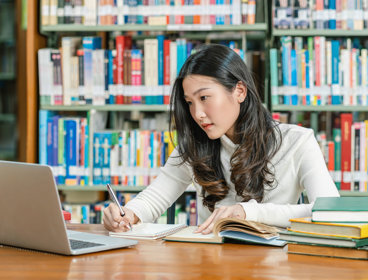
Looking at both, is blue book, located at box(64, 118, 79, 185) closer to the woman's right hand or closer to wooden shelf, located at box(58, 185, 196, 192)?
wooden shelf, located at box(58, 185, 196, 192)

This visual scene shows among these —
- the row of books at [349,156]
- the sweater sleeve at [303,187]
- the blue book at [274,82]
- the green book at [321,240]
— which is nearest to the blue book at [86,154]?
the blue book at [274,82]

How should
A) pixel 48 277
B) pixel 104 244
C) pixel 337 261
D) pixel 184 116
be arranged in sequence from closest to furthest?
pixel 48 277 < pixel 337 261 < pixel 104 244 < pixel 184 116

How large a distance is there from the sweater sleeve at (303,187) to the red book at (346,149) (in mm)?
938

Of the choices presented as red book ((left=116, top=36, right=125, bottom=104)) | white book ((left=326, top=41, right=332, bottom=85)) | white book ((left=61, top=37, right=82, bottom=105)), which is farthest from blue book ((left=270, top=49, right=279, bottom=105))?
white book ((left=61, top=37, right=82, bottom=105))

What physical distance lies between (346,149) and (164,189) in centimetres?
118

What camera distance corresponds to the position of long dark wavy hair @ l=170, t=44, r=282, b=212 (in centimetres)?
171

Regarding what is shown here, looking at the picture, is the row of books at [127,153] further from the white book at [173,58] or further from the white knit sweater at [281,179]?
the white knit sweater at [281,179]

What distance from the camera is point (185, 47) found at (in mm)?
2754

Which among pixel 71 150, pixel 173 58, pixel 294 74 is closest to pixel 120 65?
pixel 173 58

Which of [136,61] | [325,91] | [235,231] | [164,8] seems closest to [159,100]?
[136,61]

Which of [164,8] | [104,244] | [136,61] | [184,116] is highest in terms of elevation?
[164,8]

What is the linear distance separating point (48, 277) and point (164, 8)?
1.94 m

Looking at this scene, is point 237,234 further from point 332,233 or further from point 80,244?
point 80,244

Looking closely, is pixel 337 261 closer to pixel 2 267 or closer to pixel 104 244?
pixel 104 244
